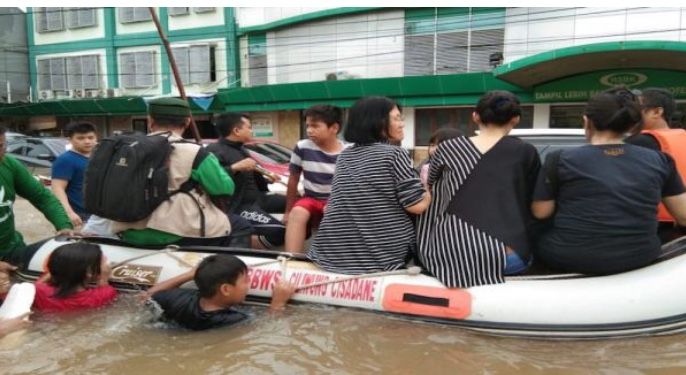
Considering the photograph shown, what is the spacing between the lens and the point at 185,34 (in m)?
21.4

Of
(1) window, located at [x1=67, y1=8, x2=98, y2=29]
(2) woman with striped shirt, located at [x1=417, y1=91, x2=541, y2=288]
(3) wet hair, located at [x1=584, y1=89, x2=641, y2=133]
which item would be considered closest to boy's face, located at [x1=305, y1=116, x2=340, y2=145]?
(2) woman with striped shirt, located at [x1=417, y1=91, x2=541, y2=288]

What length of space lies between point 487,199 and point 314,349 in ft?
4.04

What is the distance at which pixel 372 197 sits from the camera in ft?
10.4

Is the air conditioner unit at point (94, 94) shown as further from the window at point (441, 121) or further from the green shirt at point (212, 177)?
the green shirt at point (212, 177)

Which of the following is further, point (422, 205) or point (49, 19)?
point (49, 19)

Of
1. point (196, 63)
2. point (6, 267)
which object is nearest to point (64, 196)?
point (6, 267)

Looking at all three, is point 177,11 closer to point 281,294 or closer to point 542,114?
point 542,114

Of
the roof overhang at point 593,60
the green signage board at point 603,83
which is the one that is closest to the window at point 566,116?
the green signage board at point 603,83

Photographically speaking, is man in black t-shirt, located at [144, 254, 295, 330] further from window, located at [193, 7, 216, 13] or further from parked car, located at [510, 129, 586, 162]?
window, located at [193, 7, 216, 13]

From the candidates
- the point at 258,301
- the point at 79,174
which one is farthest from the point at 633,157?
the point at 79,174

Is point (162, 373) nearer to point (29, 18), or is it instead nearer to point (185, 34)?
point (185, 34)

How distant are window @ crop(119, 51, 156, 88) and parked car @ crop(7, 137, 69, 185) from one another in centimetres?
1101

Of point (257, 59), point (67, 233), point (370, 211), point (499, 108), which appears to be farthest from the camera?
point (257, 59)

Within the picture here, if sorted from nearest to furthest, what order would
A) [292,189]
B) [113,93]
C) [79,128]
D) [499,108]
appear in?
[499,108]
[292,189]
[79,128]
[113,93]
